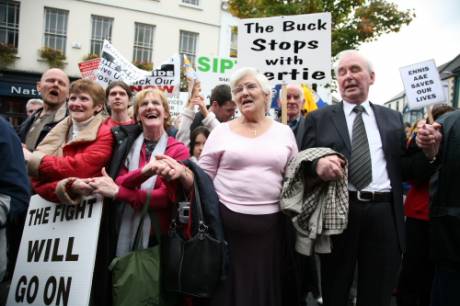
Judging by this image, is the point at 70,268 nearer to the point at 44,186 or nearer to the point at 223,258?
the point at 44,186

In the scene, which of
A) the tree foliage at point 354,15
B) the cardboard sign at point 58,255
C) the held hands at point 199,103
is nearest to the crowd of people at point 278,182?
the cardboard sign at point 58,255

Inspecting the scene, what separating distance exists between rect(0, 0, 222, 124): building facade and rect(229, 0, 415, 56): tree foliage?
7.08m

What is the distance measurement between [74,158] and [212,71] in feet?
19.0

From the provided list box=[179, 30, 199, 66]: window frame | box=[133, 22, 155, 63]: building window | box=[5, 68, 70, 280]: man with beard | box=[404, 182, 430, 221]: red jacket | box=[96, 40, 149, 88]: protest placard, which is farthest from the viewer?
box=[179, 30, 199, 66]: window frame

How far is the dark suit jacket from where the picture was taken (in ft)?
8.46

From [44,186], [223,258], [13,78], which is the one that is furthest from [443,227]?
[13,78]

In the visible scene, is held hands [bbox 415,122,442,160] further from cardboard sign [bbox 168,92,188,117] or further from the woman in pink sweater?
cardboard sign [bbox 168,92,188,117]

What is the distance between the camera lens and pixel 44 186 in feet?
8.49

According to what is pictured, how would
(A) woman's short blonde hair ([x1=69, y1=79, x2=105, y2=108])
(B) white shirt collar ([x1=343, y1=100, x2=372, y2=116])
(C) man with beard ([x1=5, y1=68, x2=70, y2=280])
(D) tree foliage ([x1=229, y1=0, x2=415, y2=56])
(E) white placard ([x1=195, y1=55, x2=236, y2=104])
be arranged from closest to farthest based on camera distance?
(B) white shirt collar ([x1=343, y1=100, x2=372, y2=116]) < (A) woman's short blonde hair ([x1=69, y1=79, x2=105, y2=108]) < (C) man with beard ([x1=5, y1=68, x2=70, y2=280]) < (E) white placard ([x1=195, y1=55, x2=236, y2=104]) < (D) tree foliage ([x1=229, y1=0, x2=415, y2=56])

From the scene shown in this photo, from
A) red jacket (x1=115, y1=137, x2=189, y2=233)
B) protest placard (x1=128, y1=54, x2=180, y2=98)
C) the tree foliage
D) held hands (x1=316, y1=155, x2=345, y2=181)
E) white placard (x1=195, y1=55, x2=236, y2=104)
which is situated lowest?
red jacket (x1=115, y1=137, x2=189, y2=233)

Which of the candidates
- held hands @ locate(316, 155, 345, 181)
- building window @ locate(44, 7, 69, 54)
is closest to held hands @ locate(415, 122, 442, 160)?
held hands @ locate(316, 155, 345, 181)

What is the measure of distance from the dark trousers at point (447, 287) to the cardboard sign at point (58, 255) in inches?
81.8

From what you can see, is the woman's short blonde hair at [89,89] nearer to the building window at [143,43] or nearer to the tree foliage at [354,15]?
the tree foliage at [354,15]

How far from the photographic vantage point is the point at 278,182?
262cm
